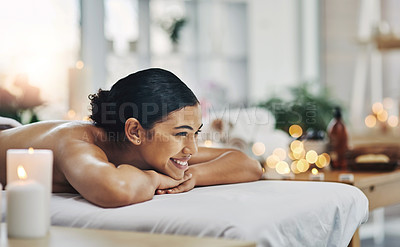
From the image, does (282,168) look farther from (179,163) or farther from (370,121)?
(370,121)

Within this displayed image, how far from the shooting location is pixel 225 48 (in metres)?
4.53

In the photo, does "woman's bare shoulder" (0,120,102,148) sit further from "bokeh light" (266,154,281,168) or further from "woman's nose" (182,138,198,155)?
"bokeh light" (266,154,281,168)

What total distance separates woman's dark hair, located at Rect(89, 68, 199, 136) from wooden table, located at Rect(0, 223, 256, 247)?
0.46 metres

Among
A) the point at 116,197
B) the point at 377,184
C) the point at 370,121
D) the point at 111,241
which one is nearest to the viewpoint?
the point at 111,241

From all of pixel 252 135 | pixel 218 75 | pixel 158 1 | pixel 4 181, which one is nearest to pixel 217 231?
pixel 4 181

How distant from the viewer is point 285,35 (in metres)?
4.99

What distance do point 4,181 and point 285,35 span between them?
375cm

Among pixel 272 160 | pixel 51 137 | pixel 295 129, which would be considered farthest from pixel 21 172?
pixel 295 129

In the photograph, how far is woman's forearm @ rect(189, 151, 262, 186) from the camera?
5.30 feet

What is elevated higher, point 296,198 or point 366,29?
point 366,29

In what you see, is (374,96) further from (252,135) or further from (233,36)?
(252,135)

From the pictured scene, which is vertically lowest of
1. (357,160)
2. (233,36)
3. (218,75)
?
(357,160)

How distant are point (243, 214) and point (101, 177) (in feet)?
1.05

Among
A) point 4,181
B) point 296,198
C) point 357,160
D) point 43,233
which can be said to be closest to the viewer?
point 43,233
